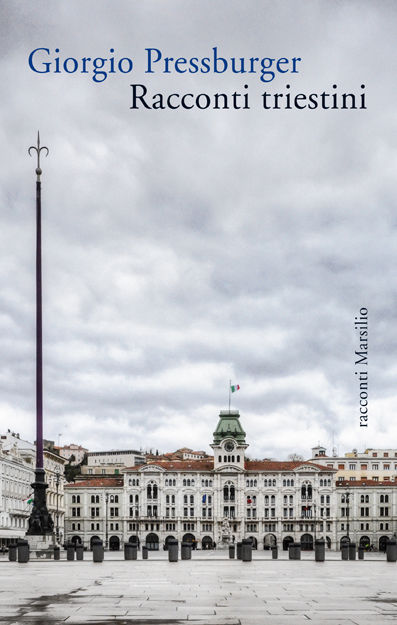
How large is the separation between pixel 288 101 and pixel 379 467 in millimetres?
165720

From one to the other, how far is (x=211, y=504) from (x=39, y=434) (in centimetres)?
11022

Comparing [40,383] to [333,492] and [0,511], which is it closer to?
[0,511]

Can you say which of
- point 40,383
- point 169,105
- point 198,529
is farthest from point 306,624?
point 198,529

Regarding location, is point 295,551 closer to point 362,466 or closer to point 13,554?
point 13,554

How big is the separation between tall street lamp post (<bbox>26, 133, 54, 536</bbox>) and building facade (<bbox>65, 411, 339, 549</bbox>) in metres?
108

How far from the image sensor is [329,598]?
67.0 ft

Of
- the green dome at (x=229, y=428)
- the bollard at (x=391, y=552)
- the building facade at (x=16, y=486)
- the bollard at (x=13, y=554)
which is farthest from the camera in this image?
the green dome at (x=229, y=428)

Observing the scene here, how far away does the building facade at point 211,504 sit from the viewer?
160000 millimetres

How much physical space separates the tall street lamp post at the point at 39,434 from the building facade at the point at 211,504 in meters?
108

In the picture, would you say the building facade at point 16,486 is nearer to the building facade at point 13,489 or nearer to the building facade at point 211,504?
the building facade at point 13,489

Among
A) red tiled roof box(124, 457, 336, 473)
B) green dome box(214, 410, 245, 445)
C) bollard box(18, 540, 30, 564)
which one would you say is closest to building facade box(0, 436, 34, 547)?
red tiled roof box(124, 457, 336, 473)

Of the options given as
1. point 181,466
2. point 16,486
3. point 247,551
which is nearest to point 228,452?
point 181,466

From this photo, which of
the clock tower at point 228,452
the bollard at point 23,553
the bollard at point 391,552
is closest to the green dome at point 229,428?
the clock tower at point 228,452

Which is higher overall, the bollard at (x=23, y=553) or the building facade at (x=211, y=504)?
the bollard at (x=23, y=553)
